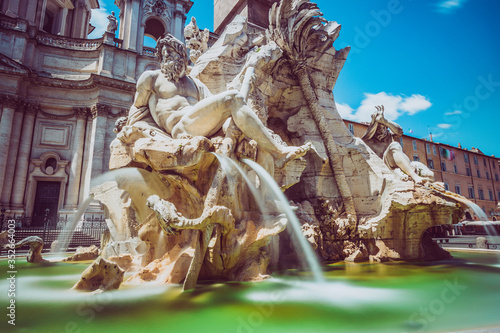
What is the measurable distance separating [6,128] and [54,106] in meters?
3.44

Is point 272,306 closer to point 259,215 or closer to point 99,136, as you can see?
point 259,215

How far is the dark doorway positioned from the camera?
66.8 feet

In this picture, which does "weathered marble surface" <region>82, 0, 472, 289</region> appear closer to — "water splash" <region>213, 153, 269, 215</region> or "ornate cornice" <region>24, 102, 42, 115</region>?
"water splash" <region>213, 153, 269, 215</region>

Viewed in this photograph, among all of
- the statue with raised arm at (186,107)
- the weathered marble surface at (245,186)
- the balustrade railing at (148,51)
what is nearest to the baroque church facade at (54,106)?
the balustrade railing at (148,51)

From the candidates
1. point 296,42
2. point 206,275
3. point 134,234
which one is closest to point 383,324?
point 206,275

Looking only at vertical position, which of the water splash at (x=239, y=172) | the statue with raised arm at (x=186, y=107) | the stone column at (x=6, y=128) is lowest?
the water splash at (x=239, y=172)

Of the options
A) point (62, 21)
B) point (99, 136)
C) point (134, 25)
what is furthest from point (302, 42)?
point (62, 21)

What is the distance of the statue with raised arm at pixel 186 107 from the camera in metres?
3.88

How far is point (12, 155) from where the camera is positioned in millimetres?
19859

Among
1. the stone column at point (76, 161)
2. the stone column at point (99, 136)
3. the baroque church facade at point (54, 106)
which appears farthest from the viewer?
the stone column at point (76, 161)

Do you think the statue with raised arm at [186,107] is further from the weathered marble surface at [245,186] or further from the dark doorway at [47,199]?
the dark doorway at [47,199]

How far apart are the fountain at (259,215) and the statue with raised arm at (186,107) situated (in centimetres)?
2

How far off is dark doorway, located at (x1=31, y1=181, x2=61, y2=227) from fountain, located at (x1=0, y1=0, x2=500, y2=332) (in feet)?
60.7

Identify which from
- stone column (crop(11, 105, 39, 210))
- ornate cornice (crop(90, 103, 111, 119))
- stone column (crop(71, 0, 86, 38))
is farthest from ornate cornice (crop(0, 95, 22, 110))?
stone column (crop(71, 0, 86, 38))
